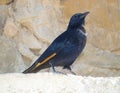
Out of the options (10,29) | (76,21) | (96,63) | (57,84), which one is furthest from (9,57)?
(57,84)

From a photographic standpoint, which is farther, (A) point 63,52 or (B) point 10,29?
(B) point 10,29

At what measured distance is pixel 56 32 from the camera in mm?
5785

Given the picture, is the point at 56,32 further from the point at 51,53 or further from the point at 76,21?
the point at 51,53

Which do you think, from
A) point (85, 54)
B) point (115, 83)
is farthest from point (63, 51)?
point (85, 54)

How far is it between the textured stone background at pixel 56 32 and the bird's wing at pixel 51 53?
5.47 ft

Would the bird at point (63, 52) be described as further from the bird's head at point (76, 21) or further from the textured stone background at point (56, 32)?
the textured stone background at point (56, 32)

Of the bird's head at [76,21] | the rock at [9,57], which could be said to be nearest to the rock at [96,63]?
the rock at [9,57]

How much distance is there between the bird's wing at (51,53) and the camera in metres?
3.98

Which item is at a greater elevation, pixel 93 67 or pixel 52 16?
pixel 52 16

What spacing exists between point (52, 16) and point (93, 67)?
737mm

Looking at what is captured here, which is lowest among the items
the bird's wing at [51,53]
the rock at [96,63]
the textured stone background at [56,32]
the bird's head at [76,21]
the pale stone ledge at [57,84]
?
the rock at [96,63]

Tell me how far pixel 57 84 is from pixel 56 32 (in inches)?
101

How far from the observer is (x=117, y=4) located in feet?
19.1

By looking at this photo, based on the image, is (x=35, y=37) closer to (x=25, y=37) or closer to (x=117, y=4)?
(x=25, y=37)
